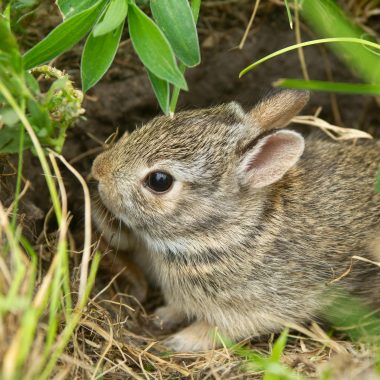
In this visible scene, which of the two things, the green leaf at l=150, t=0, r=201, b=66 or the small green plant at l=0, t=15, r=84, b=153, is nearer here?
the small green plant at l=0, t=15, r=84, b=153

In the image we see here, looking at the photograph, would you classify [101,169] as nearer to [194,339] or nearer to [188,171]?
[188,171]

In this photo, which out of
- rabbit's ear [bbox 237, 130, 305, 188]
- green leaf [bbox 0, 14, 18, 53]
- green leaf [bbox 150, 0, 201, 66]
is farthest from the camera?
rabbit's ear [bbox 237, 130, 305, 188]

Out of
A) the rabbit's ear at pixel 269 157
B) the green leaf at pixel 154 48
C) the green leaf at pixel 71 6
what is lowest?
the rabbit's ear at pixel 269 157

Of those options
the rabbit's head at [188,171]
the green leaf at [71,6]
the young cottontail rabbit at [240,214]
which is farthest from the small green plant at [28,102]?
the young cottontail rabbit at [240,214]

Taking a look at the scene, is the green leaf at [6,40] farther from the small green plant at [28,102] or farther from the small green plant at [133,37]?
the small green plant at [133,37]

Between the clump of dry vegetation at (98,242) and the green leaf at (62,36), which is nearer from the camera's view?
the clump of dry vegetation at (98,242)

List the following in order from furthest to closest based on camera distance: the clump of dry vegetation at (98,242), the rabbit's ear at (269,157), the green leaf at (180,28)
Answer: the rabbit's ear at (269,157) < the green leaf at (180,28) < the clump of dry vegetation at (98,242)

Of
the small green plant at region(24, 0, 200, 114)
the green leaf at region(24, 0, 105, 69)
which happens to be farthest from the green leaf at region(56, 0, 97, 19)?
the green leaf at region(24, 0, 105, 69)

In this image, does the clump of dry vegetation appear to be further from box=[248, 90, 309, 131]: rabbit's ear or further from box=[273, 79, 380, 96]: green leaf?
box=[273, 79, 380, 96]: green leaf
